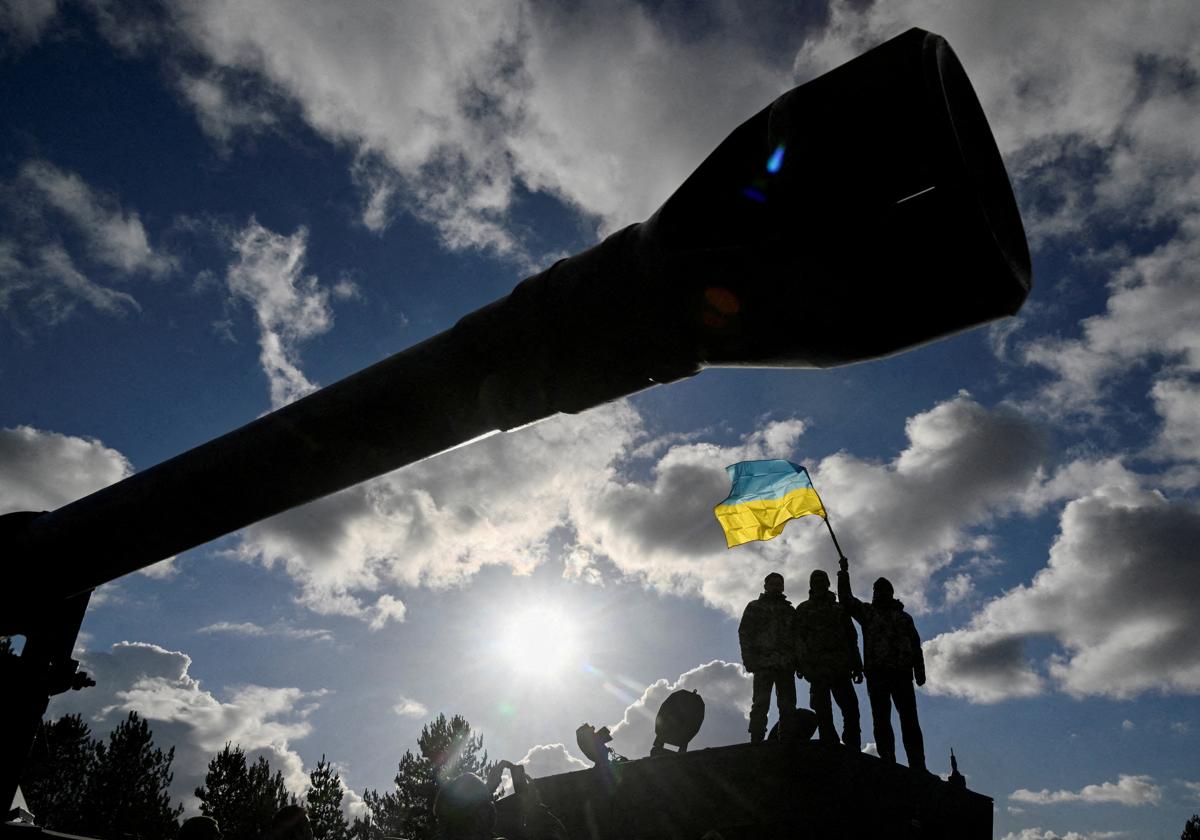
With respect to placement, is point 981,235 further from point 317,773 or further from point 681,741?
point 317,773

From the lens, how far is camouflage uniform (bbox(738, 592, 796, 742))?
794cm

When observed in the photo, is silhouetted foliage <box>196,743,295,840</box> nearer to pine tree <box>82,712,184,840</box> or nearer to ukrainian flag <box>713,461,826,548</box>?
pine tree <box>82,712,184,840</box>

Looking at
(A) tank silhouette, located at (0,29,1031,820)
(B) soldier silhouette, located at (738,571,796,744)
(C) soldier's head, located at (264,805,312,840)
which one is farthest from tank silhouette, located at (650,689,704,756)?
(A) tank silhouette, located at (0,29,1031,820)

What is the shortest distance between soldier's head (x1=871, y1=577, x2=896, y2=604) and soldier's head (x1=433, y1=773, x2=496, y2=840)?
597 centimetres

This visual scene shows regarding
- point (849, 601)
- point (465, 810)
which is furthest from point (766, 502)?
point (465, 810)

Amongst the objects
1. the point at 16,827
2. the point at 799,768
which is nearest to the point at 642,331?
the point at 16,827

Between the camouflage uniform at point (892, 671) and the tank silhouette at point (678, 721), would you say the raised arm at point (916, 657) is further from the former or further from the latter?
the tank silhouette at point (678, 721)

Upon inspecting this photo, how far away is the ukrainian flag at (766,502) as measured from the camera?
32.5 feet

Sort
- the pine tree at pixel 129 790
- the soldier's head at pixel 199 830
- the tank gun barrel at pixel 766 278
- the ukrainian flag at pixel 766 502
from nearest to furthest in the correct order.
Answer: the tank gun barrel at pixel 766 278, the soldier's head at pixel 199 830, the ukrainian flag at pixel 766 502, the pine tree at pixel 129 790

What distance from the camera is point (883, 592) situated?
8.44 metres

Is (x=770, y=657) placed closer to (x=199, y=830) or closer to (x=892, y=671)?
(x=892, y=671)

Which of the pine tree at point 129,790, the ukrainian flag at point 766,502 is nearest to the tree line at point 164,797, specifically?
the pine tree at point 129,790

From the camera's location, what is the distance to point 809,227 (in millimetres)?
1095

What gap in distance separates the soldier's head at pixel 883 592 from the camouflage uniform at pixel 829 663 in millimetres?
470
